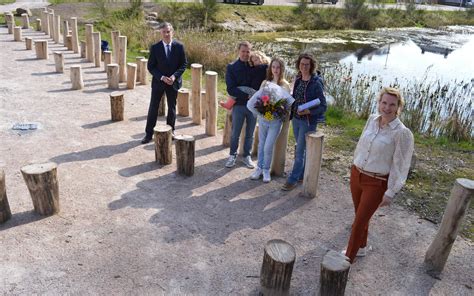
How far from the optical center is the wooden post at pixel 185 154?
18.2 ft

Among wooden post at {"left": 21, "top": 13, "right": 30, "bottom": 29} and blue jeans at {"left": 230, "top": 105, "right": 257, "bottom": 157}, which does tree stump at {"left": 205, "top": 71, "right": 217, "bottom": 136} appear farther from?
wooden post at {"left": 21, "top": 13, "right": 30, "bottom": 29}

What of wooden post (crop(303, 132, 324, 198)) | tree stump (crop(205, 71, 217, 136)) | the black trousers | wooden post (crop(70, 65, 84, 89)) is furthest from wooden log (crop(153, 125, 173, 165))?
wooden post (crop(70, 65, 84, 89))

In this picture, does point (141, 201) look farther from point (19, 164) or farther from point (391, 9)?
point (391, 9)

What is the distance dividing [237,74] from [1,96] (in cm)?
537

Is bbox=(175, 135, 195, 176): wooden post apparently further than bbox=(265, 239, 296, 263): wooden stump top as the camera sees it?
Yes

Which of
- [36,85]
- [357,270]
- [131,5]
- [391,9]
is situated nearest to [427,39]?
[391,9]

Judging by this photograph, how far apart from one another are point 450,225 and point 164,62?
14.2 ft

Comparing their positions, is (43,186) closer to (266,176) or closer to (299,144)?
(266,176)

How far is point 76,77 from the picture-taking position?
356 inches

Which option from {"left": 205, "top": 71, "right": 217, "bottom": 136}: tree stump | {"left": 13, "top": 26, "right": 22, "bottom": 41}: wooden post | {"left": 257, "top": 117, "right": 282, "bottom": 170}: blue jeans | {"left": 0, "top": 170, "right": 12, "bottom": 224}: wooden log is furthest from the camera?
{"left": 13, "top": 26, "right": 22, "bottom": 41}: wooden post

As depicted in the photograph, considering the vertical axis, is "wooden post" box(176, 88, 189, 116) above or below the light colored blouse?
below

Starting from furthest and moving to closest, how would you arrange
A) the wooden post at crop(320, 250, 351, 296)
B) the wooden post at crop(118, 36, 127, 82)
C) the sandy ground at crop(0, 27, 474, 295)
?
1. the wooden post at crop(118, 36, 127, 82)
2. the sandy ground at crop(0, 27, 474, 295)
3. the wooden post at crop(320, 250, 351, 296)

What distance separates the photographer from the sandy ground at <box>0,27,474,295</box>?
382 centimetres

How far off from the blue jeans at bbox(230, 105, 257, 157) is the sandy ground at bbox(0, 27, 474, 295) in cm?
30
